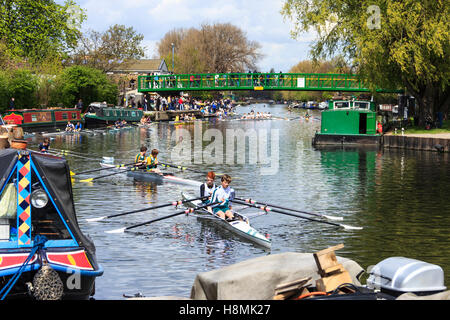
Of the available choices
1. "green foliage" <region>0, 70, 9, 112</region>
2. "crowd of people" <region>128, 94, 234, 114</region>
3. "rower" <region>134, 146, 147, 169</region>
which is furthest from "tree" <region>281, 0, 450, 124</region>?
"crowd of people" <region>128, 94, 234, 114</region>

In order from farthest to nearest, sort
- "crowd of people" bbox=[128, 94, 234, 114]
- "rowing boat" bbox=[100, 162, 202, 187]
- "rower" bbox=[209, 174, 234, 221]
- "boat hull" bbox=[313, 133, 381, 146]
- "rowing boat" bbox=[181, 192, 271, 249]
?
1. "crowd of people" bbox=[128, 94, 234, 114]
2. "boat hull" bbox=[313, 133, 381, 146]
3. "rowing boat" bbox=[100, 162, 202, 187]
4. "rower" bbox=[209, 174, 234, 221]
5. "rowing boat" bbox=[181, 192, 271, 249]

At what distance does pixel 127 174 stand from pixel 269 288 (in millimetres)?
24130

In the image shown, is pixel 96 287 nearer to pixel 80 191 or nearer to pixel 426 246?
pixel 426 246

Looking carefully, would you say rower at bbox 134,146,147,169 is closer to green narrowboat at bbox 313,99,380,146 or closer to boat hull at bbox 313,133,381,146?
green narrowboat at bbox 313,99,380,146

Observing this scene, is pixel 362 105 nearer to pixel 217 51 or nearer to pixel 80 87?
pixel 80 87

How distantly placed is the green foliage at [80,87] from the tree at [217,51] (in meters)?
47.9

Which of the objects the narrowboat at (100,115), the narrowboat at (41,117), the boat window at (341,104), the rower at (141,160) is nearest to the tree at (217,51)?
the narrowboat at (100,115)

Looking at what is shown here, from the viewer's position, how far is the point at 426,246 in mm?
19359

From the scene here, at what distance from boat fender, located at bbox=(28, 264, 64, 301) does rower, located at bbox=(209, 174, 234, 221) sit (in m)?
9.42

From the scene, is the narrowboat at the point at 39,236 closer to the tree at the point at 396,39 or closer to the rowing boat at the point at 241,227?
the rowing boat at the point at 241,227

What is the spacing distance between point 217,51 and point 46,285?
12324cm

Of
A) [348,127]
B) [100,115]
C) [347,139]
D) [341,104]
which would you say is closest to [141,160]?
[347,139]

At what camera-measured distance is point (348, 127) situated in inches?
2031

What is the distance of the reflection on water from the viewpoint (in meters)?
17.3
